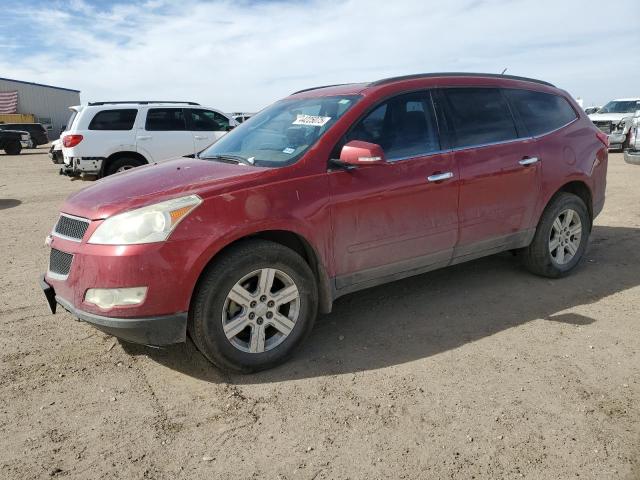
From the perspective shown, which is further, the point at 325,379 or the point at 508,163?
the point at 508,163

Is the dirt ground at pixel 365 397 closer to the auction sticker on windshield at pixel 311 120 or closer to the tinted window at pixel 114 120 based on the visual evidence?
the auction sticker on windshield at pixel 311 120

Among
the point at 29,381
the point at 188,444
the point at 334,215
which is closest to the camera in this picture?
the point at 188,444

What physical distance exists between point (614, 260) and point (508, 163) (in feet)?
6.83

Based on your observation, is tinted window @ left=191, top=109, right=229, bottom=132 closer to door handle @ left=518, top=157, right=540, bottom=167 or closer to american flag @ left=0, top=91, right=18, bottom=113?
door handle @ left=518, top=157, right=540, bottom=167

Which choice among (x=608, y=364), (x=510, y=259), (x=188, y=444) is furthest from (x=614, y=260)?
(x=188, y=444)

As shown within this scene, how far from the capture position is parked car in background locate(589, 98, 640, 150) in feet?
56.2

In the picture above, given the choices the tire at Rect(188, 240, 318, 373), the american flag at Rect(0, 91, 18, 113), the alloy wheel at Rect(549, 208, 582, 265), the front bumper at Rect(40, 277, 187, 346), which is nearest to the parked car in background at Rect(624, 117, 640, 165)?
the alloy wheel at Rect(549, 208, 582, 265)

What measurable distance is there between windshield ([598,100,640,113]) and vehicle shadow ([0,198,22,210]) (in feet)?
62.0

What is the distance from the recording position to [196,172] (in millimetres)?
3471

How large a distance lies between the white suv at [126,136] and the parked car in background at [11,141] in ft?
64.2

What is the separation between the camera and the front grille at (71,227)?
311cm

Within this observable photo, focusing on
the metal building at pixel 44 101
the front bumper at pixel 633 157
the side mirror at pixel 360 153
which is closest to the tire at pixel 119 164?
the side mirror at pixel 360 153

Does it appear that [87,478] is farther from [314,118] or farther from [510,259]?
[510,259]

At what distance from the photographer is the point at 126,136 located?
34.6 feet
